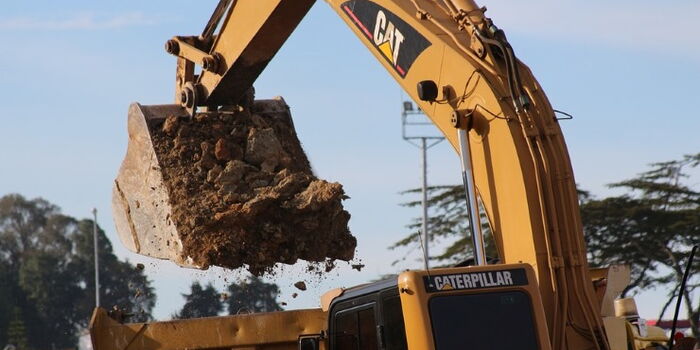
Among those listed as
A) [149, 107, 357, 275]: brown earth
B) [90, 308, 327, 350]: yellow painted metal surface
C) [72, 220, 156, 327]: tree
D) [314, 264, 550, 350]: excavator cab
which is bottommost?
[314, 264, 550, 350]: excavator cab

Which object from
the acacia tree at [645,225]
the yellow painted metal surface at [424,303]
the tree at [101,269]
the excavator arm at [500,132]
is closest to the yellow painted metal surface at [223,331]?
the excavator arm at [500,132]

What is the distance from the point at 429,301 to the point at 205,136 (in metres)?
6.19

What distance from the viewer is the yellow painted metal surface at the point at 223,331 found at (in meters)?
10.1

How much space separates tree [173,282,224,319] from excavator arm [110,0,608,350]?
13.6 ft

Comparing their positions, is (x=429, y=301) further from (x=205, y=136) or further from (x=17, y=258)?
(x=17, y=258)

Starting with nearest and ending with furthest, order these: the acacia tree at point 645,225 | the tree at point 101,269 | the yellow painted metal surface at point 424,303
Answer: the yellow painted metal surface at point 424,303
the acacia tree at point 645,225
the tree at point 101,269

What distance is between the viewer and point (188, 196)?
12.4 m

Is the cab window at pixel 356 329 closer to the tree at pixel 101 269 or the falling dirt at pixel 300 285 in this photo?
the falling dirt at pixel 300 285

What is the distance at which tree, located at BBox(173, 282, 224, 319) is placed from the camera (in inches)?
501

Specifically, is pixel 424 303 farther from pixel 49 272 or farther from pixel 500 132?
pixel 49 272

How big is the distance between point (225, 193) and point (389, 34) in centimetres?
372

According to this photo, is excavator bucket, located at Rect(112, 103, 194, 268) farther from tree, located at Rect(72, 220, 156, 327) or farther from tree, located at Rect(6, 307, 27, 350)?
tree, located at Rect(72, 220, 156, 327)

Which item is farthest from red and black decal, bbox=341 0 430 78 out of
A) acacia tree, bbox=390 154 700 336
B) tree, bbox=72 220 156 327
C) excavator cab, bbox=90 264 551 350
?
tree, bbox=72 220 156 327

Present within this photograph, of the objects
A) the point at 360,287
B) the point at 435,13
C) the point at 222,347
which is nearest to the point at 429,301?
the point at 360,287
